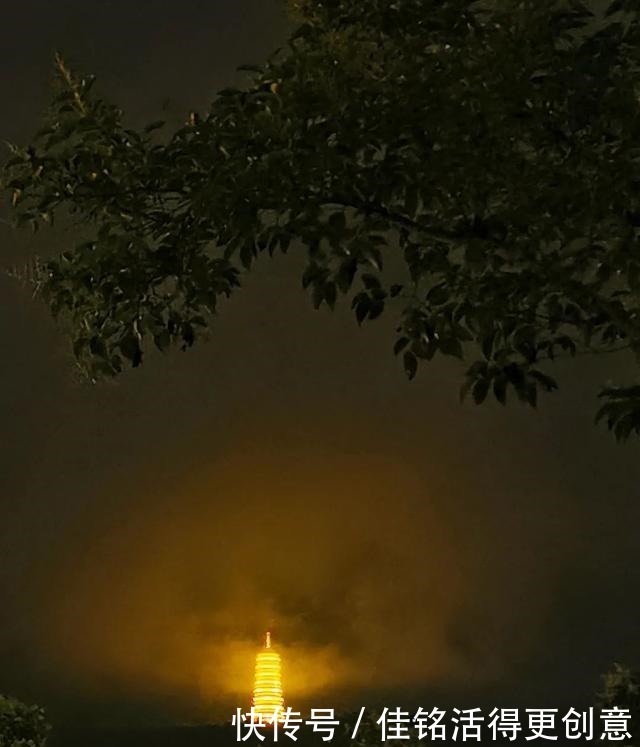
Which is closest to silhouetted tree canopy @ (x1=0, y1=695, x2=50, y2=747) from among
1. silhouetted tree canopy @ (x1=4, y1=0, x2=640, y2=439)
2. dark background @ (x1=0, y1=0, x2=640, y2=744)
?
dark background @ (x1=0, y1=0, x2=640, y2=744)

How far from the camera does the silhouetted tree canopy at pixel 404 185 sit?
2.42 meters

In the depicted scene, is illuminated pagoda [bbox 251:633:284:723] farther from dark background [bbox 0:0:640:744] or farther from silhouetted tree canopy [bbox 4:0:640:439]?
silhouetted tree canopy [bbox 4:0:640:439]

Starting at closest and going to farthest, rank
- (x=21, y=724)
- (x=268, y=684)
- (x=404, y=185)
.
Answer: (x=404, y=185) → (x=21, y=724) → (x=268, y=684)

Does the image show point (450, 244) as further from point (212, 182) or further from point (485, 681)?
point (485, 681)

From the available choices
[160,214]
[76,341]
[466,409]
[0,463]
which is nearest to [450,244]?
[160,214]

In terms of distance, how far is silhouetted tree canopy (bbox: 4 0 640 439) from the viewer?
7.93 ft

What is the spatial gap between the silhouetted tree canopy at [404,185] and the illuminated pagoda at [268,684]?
4584 mm

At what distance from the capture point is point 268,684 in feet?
23.6

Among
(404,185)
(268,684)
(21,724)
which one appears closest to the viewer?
(404,185)

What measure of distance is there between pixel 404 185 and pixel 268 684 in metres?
5.01

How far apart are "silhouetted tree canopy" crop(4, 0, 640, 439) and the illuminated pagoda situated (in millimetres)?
4584

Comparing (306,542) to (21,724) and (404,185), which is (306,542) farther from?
(404,185)

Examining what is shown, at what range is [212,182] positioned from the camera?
101 inches

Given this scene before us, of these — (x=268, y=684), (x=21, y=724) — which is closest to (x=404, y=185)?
(x=21, y=724)
